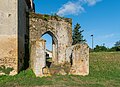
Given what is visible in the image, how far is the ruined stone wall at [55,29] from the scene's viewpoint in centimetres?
2097

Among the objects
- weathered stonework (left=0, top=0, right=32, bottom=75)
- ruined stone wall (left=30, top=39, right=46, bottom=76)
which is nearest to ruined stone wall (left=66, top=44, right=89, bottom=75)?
ruined stone wall (left=30, top=39, right=46, bottom=76)

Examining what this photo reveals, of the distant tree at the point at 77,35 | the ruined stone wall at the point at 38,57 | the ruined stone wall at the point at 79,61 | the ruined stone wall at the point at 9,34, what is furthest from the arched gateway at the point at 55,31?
the distant tree at the point at 77,35

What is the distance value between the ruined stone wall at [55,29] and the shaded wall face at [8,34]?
14.9ft

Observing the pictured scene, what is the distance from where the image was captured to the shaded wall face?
15.9m

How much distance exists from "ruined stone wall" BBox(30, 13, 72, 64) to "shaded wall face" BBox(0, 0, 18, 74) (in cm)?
454

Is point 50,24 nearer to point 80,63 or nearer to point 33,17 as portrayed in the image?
point 33,17

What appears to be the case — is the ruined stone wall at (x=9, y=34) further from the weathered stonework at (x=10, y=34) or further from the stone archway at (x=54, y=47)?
the stone archway at (x=54, y=47)

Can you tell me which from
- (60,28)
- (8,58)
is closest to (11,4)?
(8,58)

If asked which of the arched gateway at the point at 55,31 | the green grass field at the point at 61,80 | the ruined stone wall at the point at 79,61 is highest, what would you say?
the arched gateway at the point at 55,31

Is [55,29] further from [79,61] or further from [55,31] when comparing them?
[79,61]

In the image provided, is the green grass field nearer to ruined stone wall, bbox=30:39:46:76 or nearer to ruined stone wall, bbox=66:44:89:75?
ruined stone wall, bbox=30:39:46:76

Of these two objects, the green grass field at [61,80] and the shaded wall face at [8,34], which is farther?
the shaded wall face at [8,34]

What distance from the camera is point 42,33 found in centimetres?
2134

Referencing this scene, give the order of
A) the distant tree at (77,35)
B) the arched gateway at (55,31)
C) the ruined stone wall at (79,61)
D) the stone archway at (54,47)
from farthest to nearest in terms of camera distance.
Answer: the distant tree at (77,35)
the stone archway at (54,47)
the arched gateway at (55,31)
the ruined stone wall at (79,61)
